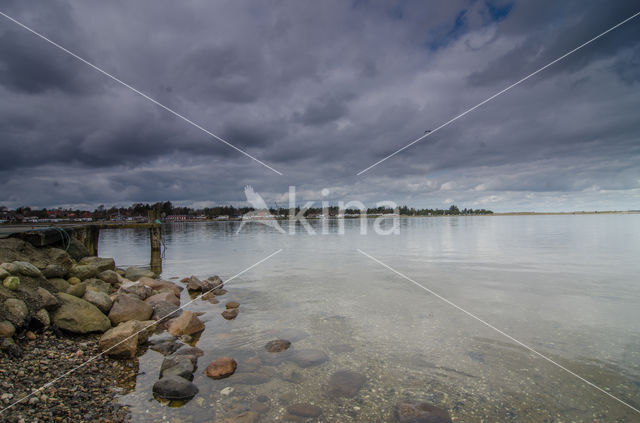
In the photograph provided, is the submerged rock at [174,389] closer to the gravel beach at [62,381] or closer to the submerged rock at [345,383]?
the gravel beach at [62,381]

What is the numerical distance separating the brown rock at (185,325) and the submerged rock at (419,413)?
735cm

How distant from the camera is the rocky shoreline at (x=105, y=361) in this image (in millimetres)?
5980

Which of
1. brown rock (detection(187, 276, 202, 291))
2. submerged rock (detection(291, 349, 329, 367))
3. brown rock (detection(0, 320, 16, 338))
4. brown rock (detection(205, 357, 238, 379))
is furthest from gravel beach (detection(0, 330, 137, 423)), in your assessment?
brown rock (detection(187, 276, 202, 291))

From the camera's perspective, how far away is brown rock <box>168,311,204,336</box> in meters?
10.6

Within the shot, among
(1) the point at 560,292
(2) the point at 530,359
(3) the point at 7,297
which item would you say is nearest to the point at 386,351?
(2) the point at 530,359

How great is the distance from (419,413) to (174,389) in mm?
5052

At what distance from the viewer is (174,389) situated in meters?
6.69

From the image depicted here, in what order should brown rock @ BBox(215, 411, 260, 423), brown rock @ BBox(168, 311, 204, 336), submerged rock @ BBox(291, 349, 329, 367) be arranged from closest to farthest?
1. brown rock @ BBox(215, 411, 260, 423)
2. submerged rock @ BBox(291, 349, 329, 367)
3. brown rock @ BBox(168, 311, 204, 336)

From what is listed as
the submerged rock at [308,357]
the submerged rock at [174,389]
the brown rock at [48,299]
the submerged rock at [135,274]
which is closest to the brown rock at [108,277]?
the submerged rock at [135,274]

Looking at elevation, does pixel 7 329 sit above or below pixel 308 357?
above

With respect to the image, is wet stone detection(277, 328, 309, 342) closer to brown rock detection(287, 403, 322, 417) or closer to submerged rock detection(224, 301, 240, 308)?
brown rock detection(287, 403, 322, 417)

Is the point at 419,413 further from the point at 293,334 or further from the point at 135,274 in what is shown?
the point at 135,274

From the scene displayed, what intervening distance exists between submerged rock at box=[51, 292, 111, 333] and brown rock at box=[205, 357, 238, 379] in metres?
4.48

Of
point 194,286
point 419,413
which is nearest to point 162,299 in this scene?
point 194,286
